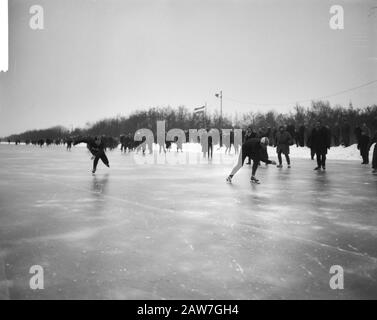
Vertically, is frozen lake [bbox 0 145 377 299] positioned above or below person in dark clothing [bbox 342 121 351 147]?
below

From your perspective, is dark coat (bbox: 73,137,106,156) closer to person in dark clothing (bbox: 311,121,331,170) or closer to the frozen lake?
the frozen lake

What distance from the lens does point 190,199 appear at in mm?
8008

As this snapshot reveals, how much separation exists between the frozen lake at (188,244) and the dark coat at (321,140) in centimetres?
647

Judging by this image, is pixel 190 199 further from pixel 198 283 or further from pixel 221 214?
pixel 198 283

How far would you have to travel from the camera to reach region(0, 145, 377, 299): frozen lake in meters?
3.26

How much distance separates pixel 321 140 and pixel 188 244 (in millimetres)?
11358

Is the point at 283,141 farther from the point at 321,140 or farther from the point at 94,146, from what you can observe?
the point at 94,146

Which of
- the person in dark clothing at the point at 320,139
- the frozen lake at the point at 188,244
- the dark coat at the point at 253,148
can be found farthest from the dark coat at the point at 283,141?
the frozen lake at the point at 188,244

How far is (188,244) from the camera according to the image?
4582mm

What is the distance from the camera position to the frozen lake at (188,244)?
3.26 metres

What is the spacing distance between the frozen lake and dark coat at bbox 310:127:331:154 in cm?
647

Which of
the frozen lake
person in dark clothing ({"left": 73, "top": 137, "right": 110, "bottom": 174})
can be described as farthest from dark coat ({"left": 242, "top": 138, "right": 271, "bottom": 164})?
person in dark clothing ({"left": 73, "top": 137, "right": 110, "bottom": 174})

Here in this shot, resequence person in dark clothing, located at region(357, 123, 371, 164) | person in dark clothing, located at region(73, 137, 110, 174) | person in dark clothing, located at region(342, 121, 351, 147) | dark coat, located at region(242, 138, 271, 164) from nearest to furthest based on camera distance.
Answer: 1. dark coat, located at region(242, 138, 271, 164)
2. person in dark clothing, located at region(73, 137, 110, 174)
3. person in dark clothing, located at region(357, 123, 371, 164)
4. person in dark clothing, located at region(342, 121, 351, 147)

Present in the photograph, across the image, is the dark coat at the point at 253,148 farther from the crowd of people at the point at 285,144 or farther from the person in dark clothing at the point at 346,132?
the person in dark clothing at the point at 346,132
